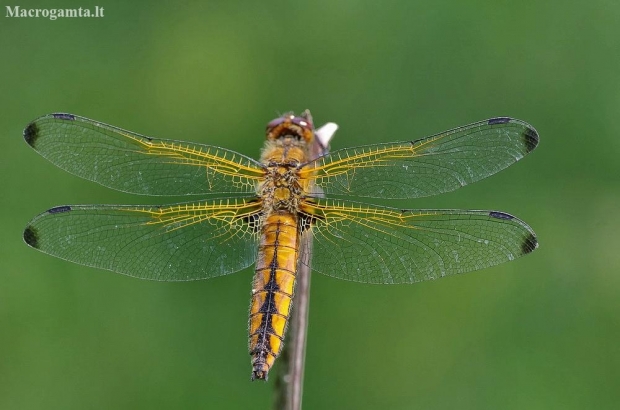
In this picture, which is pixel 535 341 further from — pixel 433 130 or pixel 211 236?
pixel 211 236

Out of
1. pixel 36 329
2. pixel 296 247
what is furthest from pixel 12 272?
pixel 296 247

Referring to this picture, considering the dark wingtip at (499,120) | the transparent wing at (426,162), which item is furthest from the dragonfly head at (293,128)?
the dark wingtip at (499,120)

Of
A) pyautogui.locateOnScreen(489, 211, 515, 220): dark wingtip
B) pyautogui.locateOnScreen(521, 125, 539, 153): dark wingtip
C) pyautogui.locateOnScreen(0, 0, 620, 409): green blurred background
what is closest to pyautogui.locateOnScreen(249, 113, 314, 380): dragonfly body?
pyautogui.locateOnScreen(489, 211, 515, 220): dark wingtip

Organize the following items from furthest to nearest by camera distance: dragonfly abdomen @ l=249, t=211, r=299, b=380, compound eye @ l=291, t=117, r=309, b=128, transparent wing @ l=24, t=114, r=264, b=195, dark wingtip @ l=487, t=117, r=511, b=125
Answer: compound eye @ l=291, t=117, r=309, b=128 → transparent wing @ l=24, t=114, r=264, b=195 → dark wingtip @ l=487, t=117, r=511, b=125 → dragonfly abdomen @ l=249, t=211, r=299, b=380

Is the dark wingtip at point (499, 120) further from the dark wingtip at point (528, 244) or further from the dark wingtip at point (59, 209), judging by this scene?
the dark wingtip at point (59, 209)

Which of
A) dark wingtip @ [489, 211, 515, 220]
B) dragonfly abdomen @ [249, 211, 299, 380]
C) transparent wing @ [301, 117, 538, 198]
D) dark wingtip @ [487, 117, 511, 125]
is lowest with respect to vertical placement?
dragonfly abdomen @ [249, 211, 299, 380]

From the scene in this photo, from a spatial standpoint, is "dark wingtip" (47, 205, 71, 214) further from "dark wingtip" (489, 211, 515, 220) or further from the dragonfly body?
"dark wingtip" (489, 211, 515, 220)
